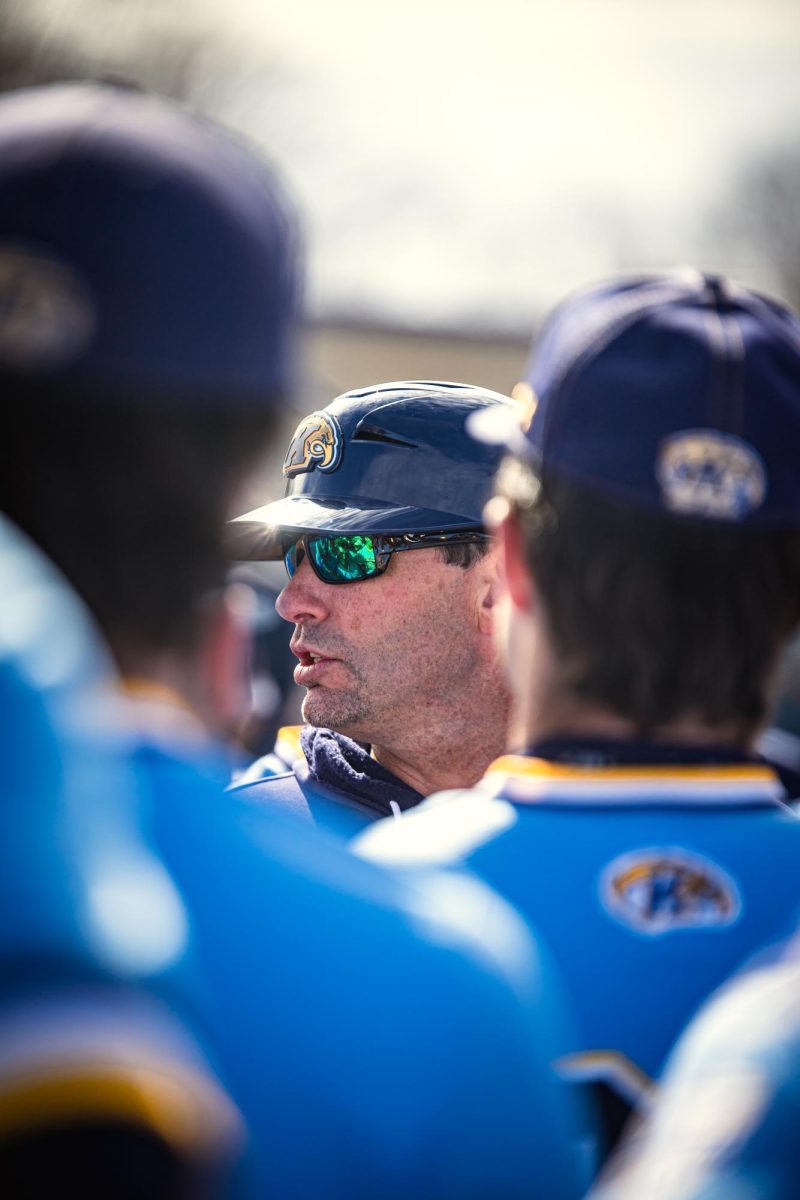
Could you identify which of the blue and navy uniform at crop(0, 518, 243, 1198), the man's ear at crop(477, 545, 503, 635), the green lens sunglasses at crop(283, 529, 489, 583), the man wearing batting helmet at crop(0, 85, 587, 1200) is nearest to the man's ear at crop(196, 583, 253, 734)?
Answer: the man wearing batting helmet at crop(0, 85, 587, 1200)

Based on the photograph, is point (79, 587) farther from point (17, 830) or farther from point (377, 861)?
point (377, 861)

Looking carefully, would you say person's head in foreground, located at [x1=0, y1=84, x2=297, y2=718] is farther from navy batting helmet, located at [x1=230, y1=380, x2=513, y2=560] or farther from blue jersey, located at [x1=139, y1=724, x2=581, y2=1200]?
navy batting helmet, located at [x1=230, y1=380, x2=513, y2=560]

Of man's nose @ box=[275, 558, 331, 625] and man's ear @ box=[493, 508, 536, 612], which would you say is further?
man's nose @ box=[275, 558, 331, 625]

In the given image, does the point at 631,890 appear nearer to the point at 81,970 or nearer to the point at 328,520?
the point at 81,970

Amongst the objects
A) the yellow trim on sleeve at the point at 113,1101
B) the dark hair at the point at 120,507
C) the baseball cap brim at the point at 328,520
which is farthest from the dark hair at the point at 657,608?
the baseball cap brim at the point at 328,520

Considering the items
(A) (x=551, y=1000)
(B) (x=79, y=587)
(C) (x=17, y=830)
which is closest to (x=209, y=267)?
(B) (x=79, y=587)

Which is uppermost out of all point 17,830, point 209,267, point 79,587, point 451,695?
point 209,267

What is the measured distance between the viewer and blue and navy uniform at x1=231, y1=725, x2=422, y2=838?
356 cm

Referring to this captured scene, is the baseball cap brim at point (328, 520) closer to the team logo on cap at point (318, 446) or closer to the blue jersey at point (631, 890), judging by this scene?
the team logo on cap at point (318, 446)

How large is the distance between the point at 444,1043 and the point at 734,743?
0.69m

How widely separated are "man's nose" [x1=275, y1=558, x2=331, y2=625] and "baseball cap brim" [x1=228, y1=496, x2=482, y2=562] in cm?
13

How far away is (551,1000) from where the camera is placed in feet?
5.14

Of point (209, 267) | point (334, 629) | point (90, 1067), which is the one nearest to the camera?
point (90, 1067)

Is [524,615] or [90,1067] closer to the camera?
[90,1067]
